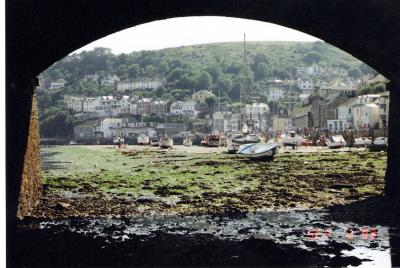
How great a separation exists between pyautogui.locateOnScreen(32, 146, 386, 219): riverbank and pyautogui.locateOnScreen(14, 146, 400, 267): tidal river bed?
0.03m

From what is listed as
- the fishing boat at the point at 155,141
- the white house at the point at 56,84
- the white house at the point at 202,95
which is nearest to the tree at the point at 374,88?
the white house at the point at 202,95

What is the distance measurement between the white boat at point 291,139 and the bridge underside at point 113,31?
268 centimetres

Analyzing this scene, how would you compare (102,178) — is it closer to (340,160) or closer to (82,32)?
(82,32)

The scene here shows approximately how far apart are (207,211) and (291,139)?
3494 mm

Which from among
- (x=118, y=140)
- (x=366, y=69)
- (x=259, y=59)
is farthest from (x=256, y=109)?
(x=118, y=140)

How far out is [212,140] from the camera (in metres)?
12.3

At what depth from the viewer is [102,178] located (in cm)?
1239

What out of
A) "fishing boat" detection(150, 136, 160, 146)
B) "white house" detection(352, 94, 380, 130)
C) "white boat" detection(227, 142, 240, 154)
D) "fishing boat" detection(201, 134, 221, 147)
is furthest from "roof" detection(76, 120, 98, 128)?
"white house" detection(352, 94, 380, 130)

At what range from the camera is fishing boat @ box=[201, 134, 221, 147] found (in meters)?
12.1

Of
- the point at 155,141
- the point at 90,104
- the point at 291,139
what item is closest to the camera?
the point at 90,104

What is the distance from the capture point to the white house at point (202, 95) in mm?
11672

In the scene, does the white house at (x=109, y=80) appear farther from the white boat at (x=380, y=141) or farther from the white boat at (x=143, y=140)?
the white boat at (x=380, y=141)

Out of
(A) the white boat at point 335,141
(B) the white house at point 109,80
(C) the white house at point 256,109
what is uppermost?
(B) the white house at point 109,80

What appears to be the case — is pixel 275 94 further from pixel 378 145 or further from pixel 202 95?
pixel 378 145
